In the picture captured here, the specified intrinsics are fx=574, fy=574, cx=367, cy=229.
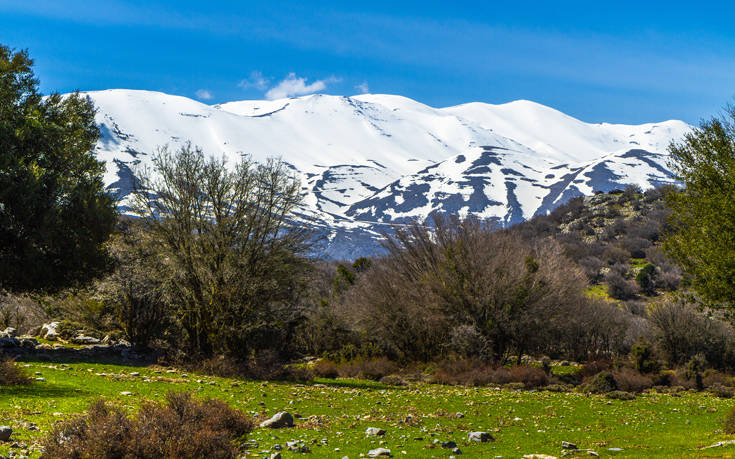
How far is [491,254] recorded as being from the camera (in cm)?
4106

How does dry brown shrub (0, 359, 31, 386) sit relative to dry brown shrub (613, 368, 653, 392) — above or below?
above

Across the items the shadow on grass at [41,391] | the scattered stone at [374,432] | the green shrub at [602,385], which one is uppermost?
the shadow on grass at [41,391]

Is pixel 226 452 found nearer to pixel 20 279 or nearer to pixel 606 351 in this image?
pixel 20 279

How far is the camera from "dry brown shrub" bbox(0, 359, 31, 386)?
17141 mm

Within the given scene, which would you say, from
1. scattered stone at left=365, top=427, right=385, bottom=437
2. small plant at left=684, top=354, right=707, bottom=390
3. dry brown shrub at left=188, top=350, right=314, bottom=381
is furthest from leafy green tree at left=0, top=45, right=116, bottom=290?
small plant at left=684, top=354, right=707, bottom=390

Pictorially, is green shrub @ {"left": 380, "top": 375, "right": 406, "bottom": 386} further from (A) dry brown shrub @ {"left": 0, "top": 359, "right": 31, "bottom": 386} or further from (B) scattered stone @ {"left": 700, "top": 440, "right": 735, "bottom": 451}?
(B) scattered stone @ {"left": 700, "top": 440, "right": 735, "bottom": 451}

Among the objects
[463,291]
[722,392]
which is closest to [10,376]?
[463,291]

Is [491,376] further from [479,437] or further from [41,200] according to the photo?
[41,200]

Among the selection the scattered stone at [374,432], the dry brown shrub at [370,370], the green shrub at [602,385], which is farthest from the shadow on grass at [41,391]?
the green shrub at [602,385]

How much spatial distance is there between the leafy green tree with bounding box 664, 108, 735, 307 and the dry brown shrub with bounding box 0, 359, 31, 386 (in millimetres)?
26546

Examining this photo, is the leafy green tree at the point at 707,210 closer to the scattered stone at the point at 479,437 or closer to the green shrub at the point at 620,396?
the green shrub at the point at 620,396

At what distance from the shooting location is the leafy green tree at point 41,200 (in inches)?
961

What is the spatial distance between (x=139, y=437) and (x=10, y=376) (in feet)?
32.8

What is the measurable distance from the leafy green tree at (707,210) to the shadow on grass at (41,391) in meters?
25.0
